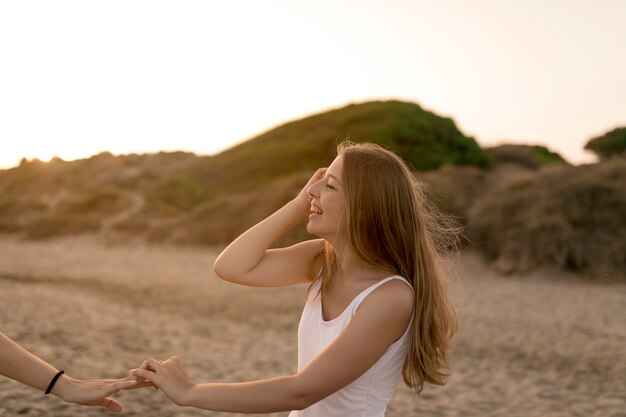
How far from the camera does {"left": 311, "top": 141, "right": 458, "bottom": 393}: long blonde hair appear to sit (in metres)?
1.91

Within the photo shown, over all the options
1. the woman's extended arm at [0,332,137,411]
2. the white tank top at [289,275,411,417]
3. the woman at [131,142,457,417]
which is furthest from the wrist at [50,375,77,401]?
the white tank top at [289,275,411,417]

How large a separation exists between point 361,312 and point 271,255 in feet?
2.04

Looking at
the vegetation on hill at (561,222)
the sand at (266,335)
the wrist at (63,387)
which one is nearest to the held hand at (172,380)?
the wrist at (63,387)

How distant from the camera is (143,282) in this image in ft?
39.1

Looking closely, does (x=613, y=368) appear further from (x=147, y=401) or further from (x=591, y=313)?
(x=147, y=401)

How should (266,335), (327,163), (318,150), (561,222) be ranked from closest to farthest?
(266,335) < (561,222) < (327,163) < (318,150)

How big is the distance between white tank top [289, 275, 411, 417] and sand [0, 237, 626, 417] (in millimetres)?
778

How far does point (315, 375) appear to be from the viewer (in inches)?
67.9

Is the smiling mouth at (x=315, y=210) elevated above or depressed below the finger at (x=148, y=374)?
above

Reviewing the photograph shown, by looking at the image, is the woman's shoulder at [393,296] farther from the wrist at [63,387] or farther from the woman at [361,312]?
the wrist at [63,387]

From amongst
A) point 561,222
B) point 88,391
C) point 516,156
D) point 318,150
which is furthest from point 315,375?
point 318,150

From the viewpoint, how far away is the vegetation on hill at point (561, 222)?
11.8 meters

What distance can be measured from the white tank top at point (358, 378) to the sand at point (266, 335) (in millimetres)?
778

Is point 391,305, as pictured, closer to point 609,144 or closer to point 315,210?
point 315,210
